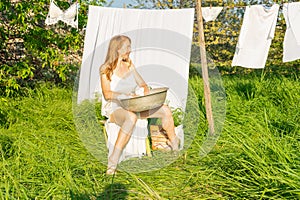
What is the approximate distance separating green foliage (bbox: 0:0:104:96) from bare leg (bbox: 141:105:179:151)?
1796mm

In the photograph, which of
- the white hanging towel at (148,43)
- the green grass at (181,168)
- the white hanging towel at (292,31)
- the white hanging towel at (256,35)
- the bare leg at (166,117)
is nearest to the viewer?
the green grass at (181,168)

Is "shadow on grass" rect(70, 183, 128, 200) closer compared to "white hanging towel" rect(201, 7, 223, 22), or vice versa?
"shadow on grass" rect(70, 183, 128, 200)

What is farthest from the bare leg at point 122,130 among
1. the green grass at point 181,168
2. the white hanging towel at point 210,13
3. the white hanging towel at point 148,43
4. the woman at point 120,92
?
the white hanging towel at point 210,13

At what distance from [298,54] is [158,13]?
1558 millimetres

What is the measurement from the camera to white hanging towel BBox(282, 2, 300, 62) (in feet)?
12.6

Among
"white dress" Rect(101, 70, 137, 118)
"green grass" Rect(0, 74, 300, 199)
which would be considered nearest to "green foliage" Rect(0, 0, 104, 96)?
"green grass" Rect(0, 74, 300, 199)

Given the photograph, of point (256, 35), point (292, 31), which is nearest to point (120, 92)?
point (256, 35)

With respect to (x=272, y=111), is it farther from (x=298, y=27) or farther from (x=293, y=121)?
(x=298, y=27)

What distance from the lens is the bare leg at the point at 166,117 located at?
316 centimetres

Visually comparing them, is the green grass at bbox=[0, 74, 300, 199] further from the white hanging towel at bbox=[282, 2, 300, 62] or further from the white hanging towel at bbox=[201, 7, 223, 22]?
the white hanging towel at bbox=[201, 7, 223, 22]

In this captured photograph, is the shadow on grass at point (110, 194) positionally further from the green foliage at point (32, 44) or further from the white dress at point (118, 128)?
the green foliage at point (32, 44)

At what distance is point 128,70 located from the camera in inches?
126

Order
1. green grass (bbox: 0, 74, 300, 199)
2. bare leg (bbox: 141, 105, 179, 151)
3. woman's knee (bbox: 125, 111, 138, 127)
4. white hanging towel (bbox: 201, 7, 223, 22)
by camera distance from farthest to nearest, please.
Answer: white hanging towel (bbox: 201, 7, 223, 22), bare leg (bbox: 141, 105, 179, 151), woman's knee (bbox: 125, 111, 138, 127), green grass (bbox: 0, 74, 300, 199)

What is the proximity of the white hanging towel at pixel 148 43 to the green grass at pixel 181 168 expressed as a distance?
30.2 inches
